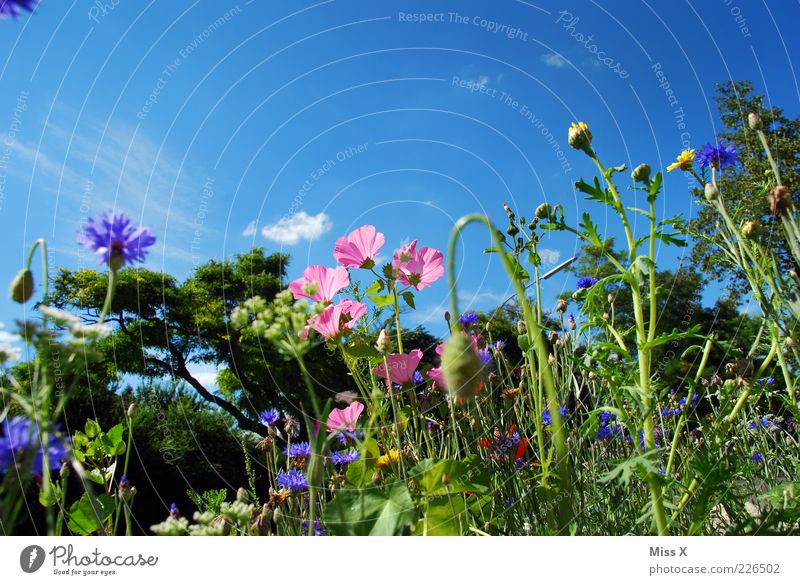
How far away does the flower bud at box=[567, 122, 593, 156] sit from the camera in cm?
75

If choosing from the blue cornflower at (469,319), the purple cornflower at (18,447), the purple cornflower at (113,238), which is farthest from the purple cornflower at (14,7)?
the blue cornflower at (469,319)

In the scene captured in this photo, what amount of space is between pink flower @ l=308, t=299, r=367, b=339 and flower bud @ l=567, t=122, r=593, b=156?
36 centimetres

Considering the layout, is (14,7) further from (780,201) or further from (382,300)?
(780,201)

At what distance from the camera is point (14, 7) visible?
46 centimetres

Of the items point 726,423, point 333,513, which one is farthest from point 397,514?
point 726,423

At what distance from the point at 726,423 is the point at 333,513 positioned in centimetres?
47

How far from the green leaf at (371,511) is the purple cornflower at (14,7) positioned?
509 mm

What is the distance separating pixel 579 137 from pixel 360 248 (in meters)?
0.33

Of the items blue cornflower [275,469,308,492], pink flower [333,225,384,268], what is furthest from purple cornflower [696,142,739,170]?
blue cornflower [275,469,308,492]

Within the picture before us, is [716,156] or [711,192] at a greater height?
[716,156]

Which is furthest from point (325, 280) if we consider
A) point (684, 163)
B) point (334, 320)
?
point (684, 163)

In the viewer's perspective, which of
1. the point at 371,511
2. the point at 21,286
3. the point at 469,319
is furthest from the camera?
the point at 469,319
